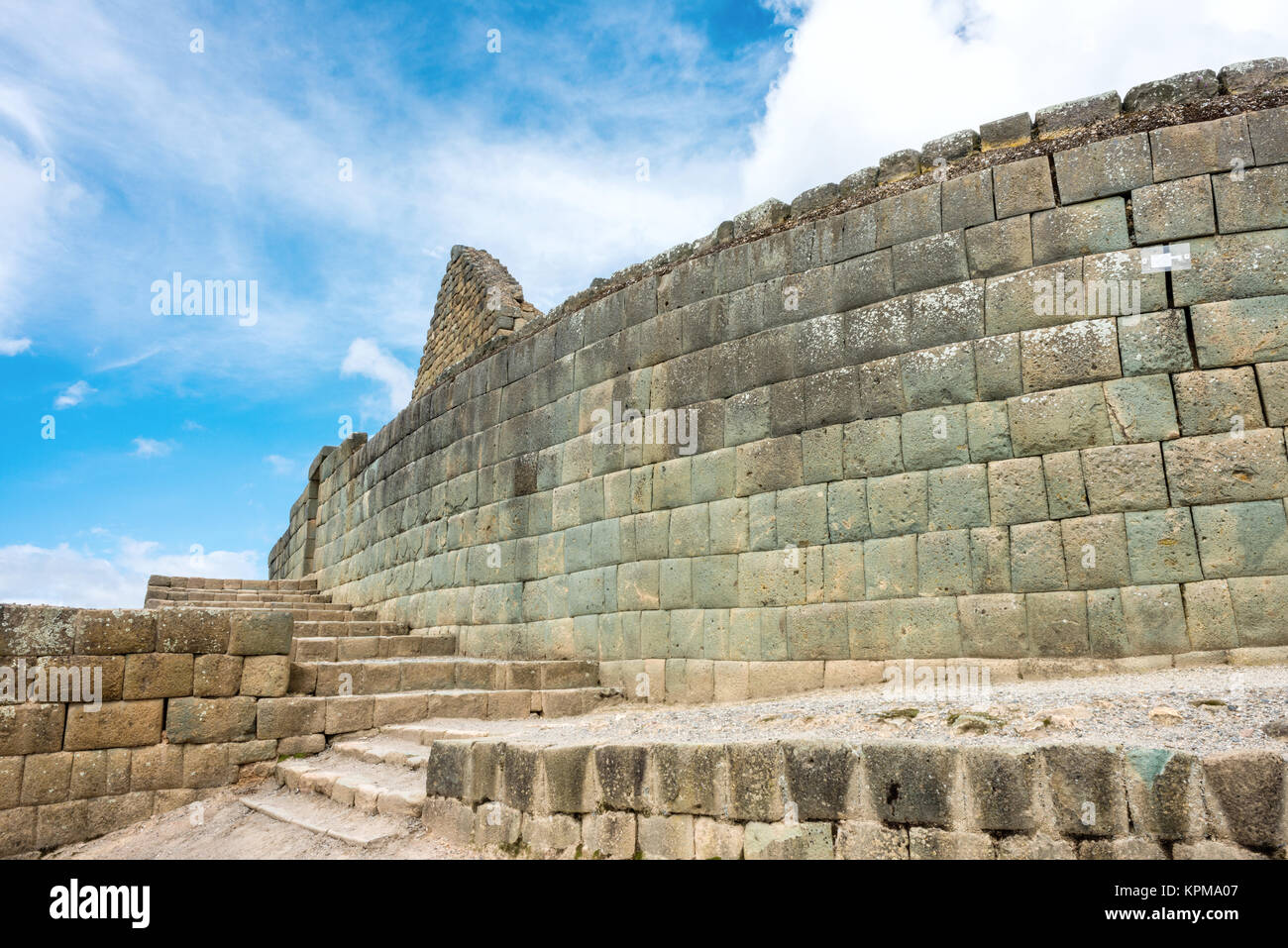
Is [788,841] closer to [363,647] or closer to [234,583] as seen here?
[363,647]

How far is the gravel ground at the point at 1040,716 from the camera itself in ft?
13.0

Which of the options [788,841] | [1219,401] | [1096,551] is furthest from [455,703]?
[1219,401]

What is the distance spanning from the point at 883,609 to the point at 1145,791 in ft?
11.3

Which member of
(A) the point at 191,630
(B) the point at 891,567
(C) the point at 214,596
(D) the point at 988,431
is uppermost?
(D) the point at 988,431

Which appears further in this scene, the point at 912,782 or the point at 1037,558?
the point at 1037,558

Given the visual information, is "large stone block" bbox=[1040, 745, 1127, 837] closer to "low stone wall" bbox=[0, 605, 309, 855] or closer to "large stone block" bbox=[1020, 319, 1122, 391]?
"large stone block" bbox=[1020, 319, 1122, 391]

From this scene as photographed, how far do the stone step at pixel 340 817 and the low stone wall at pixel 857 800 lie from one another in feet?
0.76

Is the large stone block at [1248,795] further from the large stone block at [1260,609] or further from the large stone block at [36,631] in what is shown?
the large stone block at [36,631]

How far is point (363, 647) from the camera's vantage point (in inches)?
376

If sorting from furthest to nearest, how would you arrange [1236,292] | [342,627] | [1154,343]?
[342,627] < [1154,343] < [1236,292]

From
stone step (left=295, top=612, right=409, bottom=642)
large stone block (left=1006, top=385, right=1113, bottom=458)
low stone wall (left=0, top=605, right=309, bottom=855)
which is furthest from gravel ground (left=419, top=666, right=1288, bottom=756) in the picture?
stone step (left=295, top=612, right=409, bottom=642)

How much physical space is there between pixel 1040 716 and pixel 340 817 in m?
4.59

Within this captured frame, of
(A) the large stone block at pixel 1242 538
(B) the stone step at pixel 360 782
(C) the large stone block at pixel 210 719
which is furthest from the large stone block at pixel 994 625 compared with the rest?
(C) the large stone block at pixel 210 719
